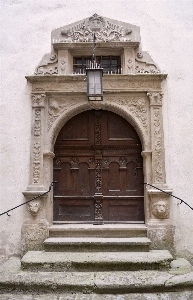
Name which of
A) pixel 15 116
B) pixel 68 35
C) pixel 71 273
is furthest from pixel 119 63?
pixel 71 273

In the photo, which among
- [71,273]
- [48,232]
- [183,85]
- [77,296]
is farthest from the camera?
[183,85]

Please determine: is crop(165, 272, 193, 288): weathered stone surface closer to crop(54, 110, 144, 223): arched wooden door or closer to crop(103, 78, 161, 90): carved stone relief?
Result: crop(54, 110, 144, 223): arched wooden door

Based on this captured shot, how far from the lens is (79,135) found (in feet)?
17.7

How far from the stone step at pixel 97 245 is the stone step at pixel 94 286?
68cm

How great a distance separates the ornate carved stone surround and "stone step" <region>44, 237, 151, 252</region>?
43 cm

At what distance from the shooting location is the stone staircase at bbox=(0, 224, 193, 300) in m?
3.66

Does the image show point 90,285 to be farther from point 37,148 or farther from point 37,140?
point 37,140

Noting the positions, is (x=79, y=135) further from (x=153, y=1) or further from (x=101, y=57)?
(x=153, y=1)

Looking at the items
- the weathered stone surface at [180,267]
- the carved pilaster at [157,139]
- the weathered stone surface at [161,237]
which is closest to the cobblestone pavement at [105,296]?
the weathered stone surface at [180,267]

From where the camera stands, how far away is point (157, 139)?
5055 mm

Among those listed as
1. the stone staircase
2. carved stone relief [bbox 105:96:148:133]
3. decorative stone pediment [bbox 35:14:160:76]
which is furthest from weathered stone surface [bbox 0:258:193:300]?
decorative stone pediment [bbox 35:14:160:76]

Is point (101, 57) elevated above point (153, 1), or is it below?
below

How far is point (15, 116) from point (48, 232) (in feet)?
6.69

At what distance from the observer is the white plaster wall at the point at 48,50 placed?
4.95m
